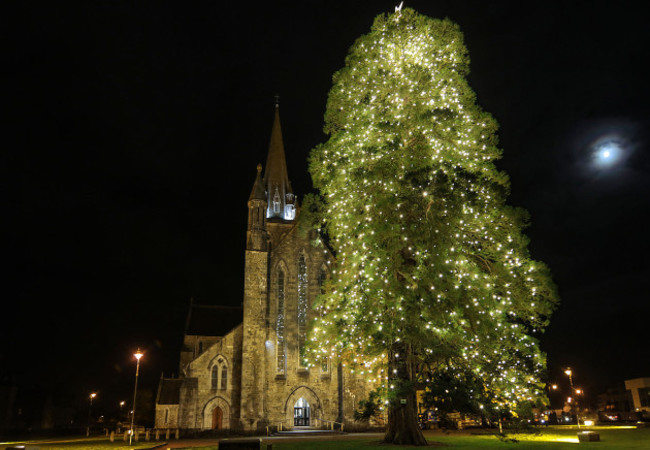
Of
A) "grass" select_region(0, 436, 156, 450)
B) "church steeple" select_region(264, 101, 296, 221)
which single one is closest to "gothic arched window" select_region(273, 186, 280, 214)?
"church steeple" select_region(264, 101, 296, 221)

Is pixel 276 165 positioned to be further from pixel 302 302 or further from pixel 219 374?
pixel 219 374

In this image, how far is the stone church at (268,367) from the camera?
33.4 meters

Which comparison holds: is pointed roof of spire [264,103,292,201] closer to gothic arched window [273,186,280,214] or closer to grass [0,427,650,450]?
gothic arched window [273,186,280,214]

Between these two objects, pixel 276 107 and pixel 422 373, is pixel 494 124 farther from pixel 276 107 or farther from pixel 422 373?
pixel 276 107

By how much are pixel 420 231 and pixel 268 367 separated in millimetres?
23662

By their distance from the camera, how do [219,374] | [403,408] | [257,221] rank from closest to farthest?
[403,408]
[219,374]
[257,221]

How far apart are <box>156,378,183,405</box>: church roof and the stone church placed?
17 cm

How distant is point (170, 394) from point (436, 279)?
33732mm

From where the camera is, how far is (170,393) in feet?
131

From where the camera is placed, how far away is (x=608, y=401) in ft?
284

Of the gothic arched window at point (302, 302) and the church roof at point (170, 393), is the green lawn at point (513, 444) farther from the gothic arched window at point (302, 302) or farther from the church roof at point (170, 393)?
the church roof at point (170, 393)

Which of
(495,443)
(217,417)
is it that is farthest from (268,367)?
(495,443)

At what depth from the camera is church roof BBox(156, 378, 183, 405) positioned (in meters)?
38.6

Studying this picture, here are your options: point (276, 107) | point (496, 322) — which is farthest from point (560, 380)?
point (496, 322)
